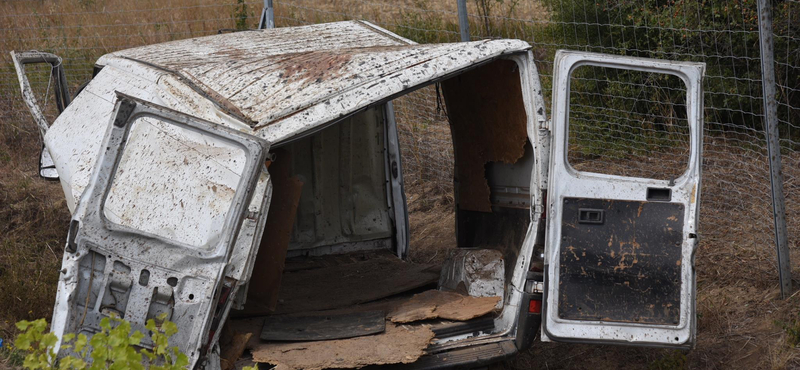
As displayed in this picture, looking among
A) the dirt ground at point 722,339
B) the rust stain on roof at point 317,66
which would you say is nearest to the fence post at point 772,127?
the dirt ground at point 722,339

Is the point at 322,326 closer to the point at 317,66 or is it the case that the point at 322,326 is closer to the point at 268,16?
the point at 317,66

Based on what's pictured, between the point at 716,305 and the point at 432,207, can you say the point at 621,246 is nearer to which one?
the point at 716,305

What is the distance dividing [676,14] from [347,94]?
12.9 feet

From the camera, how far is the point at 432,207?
25.9 feet

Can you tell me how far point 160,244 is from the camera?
3291 millimetres

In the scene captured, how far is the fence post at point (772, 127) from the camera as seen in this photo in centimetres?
474

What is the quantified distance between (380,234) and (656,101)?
254 cm

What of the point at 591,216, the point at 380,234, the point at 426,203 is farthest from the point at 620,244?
the point at 426,203

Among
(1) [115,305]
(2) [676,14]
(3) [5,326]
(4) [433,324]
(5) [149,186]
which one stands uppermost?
(2) [676,14]

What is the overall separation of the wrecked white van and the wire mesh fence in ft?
4.84

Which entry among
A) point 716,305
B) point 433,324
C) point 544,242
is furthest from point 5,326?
point 716,305

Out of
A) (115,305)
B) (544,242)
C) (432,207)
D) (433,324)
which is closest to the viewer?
(115,305)

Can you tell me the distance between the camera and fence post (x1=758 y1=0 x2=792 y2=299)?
187 inches

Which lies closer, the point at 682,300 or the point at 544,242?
the point at 682,300
